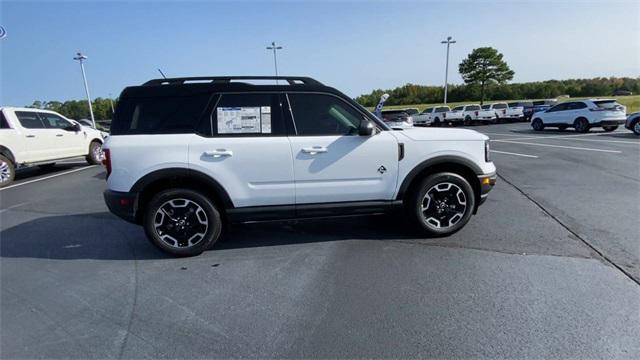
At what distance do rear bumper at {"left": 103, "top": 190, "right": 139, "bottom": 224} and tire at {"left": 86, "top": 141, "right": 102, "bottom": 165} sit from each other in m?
9.11

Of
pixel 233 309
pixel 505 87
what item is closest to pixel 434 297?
pixel 233 309

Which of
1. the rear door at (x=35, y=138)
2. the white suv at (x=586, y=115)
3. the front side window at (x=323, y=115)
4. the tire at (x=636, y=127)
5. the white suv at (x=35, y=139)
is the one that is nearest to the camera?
the front side window at (x=323, y=115)

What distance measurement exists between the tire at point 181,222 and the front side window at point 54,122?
8690mm

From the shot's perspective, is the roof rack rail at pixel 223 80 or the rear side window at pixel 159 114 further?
the roof rack rail at pixel 223 80

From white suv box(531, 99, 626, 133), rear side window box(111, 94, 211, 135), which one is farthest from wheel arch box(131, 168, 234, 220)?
white suv box(531, 99, 626, 133)

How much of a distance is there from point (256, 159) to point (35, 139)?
9.06m

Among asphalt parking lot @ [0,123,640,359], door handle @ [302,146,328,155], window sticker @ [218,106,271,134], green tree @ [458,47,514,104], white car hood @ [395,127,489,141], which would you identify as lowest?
asphalt parking lot @ [0,123,640,359]

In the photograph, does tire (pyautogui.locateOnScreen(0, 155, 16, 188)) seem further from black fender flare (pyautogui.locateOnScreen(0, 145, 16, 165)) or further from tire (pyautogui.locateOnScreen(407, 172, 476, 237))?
tire (pyautogui.locateOnScreen(407, 172, 476, 237))

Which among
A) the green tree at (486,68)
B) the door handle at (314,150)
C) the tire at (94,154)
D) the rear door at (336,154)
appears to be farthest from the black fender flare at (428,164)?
the green tree at (486,68)

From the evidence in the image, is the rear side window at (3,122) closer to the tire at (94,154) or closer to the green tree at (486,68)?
the tire at (94,154)

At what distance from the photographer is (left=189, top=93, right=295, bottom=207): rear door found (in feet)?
12.3

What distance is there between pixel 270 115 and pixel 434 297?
247 centimetres

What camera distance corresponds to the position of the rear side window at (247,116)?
3.83 metres

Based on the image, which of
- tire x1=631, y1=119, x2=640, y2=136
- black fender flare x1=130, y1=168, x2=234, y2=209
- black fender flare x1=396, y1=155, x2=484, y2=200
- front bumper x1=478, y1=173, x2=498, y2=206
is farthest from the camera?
tire x1=631, y1=119, x2=640, y2=136
